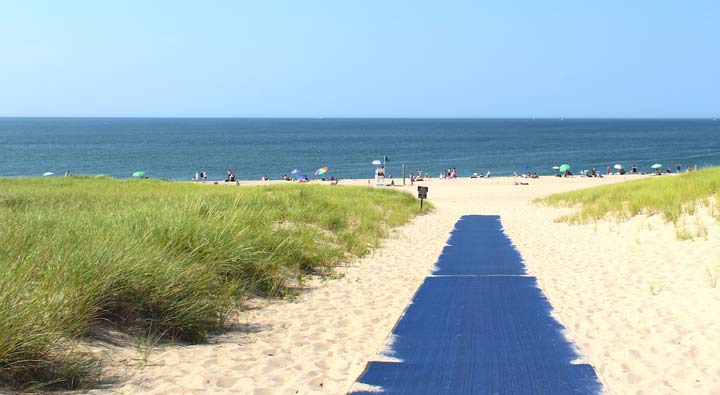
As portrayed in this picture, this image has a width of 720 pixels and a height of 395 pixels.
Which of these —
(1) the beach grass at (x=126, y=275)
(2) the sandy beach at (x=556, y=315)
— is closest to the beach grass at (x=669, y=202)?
(2) the sandy beach at (x=556, y=315)

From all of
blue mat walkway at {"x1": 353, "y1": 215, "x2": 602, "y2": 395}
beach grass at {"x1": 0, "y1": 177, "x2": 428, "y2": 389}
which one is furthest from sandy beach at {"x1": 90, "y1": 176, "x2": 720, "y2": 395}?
beach grass at {"x1": 0, "y1": 177, "x2": 428, "y2": 389}

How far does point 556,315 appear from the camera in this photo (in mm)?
7258

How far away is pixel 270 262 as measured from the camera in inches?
359

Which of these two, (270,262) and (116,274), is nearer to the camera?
(116,274)

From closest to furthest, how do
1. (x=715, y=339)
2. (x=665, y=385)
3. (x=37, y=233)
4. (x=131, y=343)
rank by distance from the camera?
(x=665, y=385)
(x=131, y=343)
(x=715, y=339)
(x=37, y=233)

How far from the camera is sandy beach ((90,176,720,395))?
5126 mm

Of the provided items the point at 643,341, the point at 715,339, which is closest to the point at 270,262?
the point at 643,341

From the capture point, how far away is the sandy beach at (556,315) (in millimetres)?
5126

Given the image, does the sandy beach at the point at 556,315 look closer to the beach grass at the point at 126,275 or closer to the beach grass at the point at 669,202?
the beach grass at the point at 126,275

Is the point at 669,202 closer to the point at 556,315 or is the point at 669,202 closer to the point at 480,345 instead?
the point at 556,315

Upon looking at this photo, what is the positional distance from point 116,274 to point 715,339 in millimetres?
5809

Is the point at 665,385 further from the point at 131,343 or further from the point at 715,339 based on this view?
the point at 131,343

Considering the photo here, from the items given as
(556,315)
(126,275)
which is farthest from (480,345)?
(126,275)

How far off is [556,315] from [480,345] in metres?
1.67
